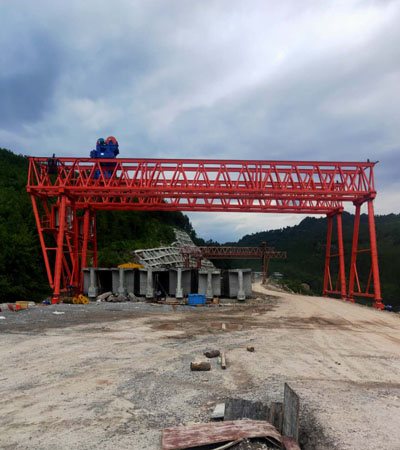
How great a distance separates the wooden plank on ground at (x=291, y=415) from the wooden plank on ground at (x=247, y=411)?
305 mm

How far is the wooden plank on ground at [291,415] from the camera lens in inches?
142

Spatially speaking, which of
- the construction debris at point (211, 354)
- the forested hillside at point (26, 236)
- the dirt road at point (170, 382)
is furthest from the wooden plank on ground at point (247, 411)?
the forested hillside at point (26, 236)

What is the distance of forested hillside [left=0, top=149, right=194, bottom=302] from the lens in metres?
27.0

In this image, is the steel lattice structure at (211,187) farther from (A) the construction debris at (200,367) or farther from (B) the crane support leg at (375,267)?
(A) the construction debris at (200,367)

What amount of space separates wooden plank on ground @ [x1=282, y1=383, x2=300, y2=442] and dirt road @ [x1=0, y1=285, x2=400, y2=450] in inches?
12.0

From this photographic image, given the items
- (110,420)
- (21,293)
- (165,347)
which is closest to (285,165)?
(165,347)

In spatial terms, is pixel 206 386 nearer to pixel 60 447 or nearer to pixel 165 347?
pixel 60 447

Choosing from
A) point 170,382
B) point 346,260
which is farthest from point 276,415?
point 346,260

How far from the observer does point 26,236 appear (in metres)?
30.2

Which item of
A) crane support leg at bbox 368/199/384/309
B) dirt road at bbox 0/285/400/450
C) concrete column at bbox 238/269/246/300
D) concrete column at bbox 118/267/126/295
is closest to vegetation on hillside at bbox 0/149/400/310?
concrete column at bbox 118/267/126/295

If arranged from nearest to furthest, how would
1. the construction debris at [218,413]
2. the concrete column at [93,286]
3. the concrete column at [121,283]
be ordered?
the construction debris at [218,413] < the concrete column at [121,283] < the concrete column at [93,286]

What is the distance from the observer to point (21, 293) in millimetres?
26625

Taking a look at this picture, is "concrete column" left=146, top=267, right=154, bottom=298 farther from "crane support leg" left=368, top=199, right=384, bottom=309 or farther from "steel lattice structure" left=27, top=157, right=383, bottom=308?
"crane support leg" left=368, top=199, right=384, bottom=309

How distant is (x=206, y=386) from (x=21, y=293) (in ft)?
Answer: 86.2
